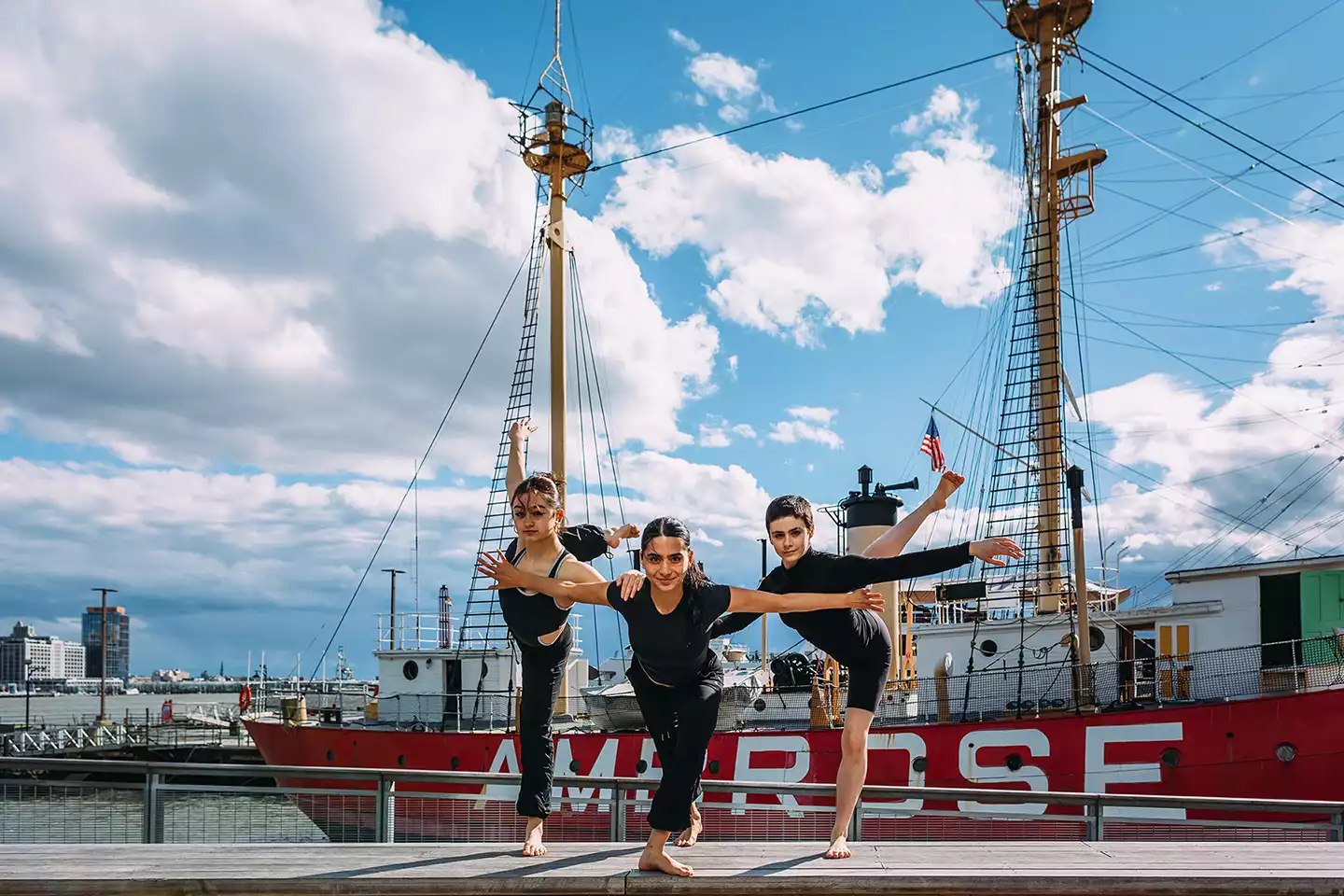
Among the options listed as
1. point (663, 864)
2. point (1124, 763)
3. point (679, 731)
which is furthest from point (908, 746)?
A: point (663, 864)

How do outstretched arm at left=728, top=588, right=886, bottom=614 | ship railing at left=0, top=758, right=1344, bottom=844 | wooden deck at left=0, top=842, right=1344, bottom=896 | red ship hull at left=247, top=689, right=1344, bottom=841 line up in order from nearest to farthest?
wooden deck at left=0, top=842, right=1344, bottom=896 → outstretched arm at left=728, top=588, right=886, bottom=614 → ship railing at left=0, top=758, right=1344, bottom=844 → red ship hull at left=247, top=689, right=1344, bottom=841

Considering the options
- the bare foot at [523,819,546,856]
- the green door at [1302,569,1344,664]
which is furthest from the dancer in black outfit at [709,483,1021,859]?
the green door at [1302,569,1344,664]

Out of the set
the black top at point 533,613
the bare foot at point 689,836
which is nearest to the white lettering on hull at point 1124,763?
the bare foot at point 689,836

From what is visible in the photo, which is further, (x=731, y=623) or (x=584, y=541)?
(x=584, y=541)

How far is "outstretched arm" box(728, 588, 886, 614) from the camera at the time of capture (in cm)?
454

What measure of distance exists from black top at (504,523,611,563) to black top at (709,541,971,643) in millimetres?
963

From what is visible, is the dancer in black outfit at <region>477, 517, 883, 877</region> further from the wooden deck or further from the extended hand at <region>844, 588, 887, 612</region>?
the wooden deck

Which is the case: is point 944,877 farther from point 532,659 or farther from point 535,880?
point 532,659

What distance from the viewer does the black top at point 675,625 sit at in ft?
15.1

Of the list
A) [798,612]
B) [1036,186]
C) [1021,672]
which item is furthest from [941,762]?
[1036,186]

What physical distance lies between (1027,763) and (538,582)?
9.21 meters

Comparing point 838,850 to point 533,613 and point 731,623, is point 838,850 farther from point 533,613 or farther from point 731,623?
point 533,613

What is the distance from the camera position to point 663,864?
4.46m

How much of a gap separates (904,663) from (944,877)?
1216 cm
